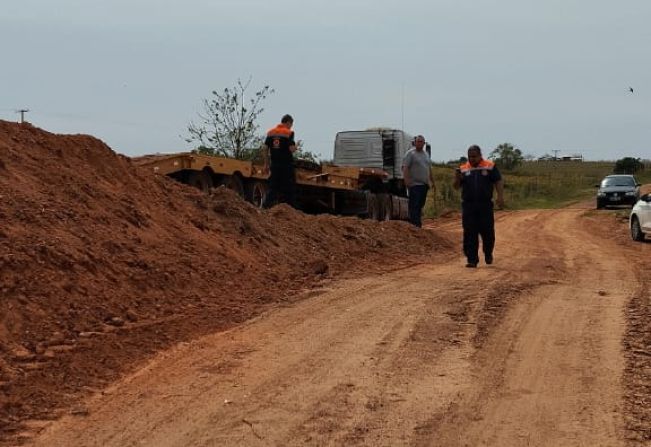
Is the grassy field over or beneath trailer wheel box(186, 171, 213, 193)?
beneath

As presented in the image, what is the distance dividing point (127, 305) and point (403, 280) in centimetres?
382

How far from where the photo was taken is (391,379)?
5328mm

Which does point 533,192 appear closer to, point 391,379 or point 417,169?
point 417,169

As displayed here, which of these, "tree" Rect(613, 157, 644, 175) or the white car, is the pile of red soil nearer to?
the white car

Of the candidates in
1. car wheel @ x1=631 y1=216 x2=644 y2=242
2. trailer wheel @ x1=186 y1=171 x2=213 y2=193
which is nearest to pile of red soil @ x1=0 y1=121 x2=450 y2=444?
trailer wheel @ x1=186 y1=171 x2=213 y2=193

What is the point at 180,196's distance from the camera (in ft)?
36.0

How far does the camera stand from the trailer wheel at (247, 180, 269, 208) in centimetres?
1777

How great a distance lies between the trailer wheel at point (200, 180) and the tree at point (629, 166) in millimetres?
63029

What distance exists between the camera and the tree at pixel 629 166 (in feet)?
239

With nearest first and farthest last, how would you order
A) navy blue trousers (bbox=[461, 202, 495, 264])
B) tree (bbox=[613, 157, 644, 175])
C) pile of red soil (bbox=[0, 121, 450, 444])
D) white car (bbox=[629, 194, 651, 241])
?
pile of red soil (bbox=[0, 121, 450, 444]) < navy blue trousers (bbox=[461, 202, 495, 264]) < white car (bbox=[629, 194, 651, 241]) < tree (bbox=[613, 157, 644, 175])

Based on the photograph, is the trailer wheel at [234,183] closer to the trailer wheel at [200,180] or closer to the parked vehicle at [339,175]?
the parked vehicle at [339,175]

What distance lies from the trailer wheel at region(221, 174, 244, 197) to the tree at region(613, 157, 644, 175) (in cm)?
6169

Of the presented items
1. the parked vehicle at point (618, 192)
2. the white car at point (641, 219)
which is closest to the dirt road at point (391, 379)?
the white car at point (641, 219)

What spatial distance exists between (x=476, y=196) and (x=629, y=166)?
6841 cm
